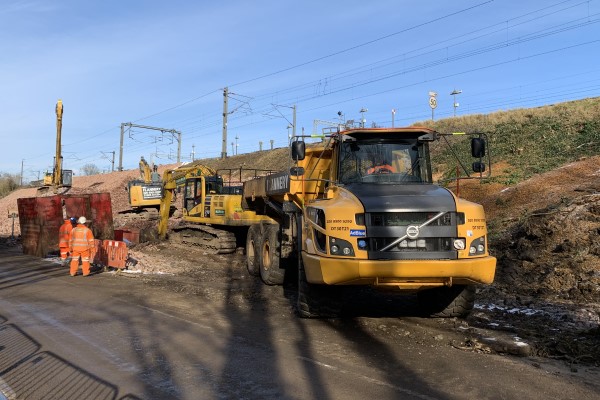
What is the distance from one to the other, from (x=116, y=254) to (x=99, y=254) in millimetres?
1088

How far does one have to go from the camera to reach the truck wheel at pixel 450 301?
7766 mm

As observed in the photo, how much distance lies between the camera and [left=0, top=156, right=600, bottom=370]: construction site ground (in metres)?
7.22

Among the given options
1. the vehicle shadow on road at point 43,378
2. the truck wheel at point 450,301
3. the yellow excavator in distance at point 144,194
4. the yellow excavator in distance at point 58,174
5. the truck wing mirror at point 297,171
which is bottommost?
the vehicle shadow on road at point 43,378

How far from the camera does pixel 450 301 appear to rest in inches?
310

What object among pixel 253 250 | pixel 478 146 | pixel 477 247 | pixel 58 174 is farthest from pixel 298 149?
pixel 58 174

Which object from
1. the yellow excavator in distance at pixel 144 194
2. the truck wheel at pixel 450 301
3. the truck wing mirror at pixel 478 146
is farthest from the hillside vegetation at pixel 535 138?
the yellow excavator in distance at pixel 144 194

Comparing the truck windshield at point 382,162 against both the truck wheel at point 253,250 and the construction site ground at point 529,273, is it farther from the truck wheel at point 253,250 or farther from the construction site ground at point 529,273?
the truck wheel at point 253,250

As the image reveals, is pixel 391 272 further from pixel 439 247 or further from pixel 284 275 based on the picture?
pixel 284 275

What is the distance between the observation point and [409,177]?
7.77 meters

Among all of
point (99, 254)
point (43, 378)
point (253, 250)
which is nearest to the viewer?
point (43, 378)

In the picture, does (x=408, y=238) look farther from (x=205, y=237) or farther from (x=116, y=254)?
(x=205, y=237)

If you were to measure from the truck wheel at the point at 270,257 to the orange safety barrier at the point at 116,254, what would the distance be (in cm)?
375

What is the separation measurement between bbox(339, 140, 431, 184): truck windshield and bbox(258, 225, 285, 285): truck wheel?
3.78m

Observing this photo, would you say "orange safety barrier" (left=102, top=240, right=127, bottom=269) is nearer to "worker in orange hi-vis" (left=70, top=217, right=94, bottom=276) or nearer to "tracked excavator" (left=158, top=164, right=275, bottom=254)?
"worker in orange hi-vis" (left=70, top=217, right=94, bottom=276)
